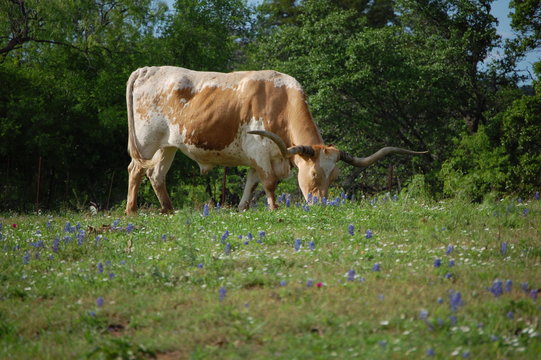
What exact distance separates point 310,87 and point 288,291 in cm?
1918

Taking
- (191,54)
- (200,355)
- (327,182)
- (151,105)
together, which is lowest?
(200,355)

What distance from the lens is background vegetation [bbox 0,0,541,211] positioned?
69.7 ft

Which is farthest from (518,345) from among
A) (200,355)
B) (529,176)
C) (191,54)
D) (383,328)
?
(191,54)

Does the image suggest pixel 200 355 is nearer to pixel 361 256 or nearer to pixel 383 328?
pixel 383 328

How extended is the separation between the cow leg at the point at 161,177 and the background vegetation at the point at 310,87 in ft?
18.3

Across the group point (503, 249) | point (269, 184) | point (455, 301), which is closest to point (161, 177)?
point (269, 184)

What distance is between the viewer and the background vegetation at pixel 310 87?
69.7 feet

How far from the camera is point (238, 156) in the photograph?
1219 cm

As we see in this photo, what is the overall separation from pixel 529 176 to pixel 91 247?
17.1m

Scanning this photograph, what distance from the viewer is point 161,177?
12.9m

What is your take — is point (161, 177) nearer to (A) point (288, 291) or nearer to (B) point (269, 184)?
(B) point (269, 184)

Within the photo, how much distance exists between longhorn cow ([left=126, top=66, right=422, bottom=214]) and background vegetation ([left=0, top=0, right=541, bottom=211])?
19.1ft

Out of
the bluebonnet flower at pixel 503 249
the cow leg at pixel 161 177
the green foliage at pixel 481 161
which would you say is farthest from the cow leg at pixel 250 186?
the green foliage at pixel 481 161

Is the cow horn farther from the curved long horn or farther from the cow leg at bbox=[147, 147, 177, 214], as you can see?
the cow leg at bbox=[147, 147, 177, 214]
